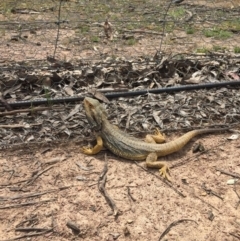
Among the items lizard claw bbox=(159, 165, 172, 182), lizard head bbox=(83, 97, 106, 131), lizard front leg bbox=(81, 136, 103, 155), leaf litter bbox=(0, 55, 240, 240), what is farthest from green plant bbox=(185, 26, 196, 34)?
lizard claw bbox=(159, 165, 172, 182)

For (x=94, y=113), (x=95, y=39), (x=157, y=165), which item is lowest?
→ (x=95, y=39)

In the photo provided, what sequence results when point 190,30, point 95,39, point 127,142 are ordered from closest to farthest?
point 127,142 < point 95,39 < point 190,30

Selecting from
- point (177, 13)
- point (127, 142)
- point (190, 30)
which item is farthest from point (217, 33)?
point (127, 142)

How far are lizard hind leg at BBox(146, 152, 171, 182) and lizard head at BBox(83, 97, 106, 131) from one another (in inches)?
25.6

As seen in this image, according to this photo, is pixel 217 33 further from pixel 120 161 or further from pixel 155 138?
pixel 120 161

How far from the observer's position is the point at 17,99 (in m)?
5.75

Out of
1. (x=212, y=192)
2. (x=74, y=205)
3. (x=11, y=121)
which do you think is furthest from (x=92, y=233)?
(x=11, y=121)

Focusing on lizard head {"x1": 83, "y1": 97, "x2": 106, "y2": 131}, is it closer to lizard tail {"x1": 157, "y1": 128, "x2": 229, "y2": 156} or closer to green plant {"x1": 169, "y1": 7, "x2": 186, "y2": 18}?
lizard tail {"x1": 157, "y1": 128, "x2": 229, "y2": 156}

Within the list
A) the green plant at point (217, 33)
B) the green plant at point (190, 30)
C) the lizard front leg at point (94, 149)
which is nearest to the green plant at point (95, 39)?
the green plant at point (190, 30)

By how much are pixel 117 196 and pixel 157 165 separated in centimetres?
60

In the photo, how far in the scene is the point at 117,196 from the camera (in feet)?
14.0

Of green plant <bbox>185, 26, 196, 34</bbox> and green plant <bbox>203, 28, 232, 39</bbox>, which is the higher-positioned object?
green plant <bbox>203, 28, 232, 39</bbox>

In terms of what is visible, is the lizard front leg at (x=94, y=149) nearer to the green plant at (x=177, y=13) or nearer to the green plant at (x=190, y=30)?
the green plant at (x=190, y=30)

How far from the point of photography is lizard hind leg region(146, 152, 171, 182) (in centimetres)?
454
